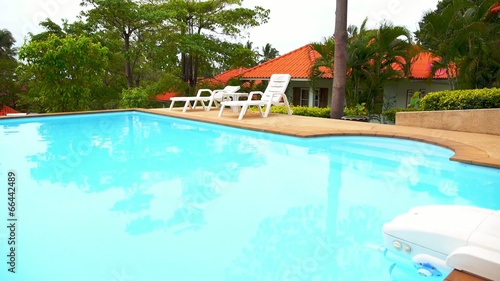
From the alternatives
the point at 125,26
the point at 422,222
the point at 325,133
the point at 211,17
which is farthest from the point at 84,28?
the point at 422,222

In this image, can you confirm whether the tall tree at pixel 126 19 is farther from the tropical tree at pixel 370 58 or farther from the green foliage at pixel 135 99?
the tropical tree at pixel 370 58

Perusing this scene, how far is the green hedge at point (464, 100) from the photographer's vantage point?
7.35 meters

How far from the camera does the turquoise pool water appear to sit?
2.64m

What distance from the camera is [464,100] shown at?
7.69m

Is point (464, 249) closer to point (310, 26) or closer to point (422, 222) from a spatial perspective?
point (422, 222)

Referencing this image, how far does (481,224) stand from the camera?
7.48 feet

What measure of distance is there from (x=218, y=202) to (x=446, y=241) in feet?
7.56

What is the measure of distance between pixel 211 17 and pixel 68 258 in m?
20.1

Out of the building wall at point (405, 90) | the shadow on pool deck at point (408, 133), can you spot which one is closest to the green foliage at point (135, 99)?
the shadow on pool deck at point (408, 133)

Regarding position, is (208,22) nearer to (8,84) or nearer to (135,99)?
(135,99)

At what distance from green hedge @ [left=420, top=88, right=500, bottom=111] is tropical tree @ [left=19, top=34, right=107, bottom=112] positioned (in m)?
11.4

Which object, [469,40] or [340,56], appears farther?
[340,56]

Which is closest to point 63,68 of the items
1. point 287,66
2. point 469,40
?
point 287,66

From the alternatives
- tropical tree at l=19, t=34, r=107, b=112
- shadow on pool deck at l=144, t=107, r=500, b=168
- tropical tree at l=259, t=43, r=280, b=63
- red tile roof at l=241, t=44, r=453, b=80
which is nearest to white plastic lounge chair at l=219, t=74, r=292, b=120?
shadow on pool deck at l=144, t=107, r=500, b=168
